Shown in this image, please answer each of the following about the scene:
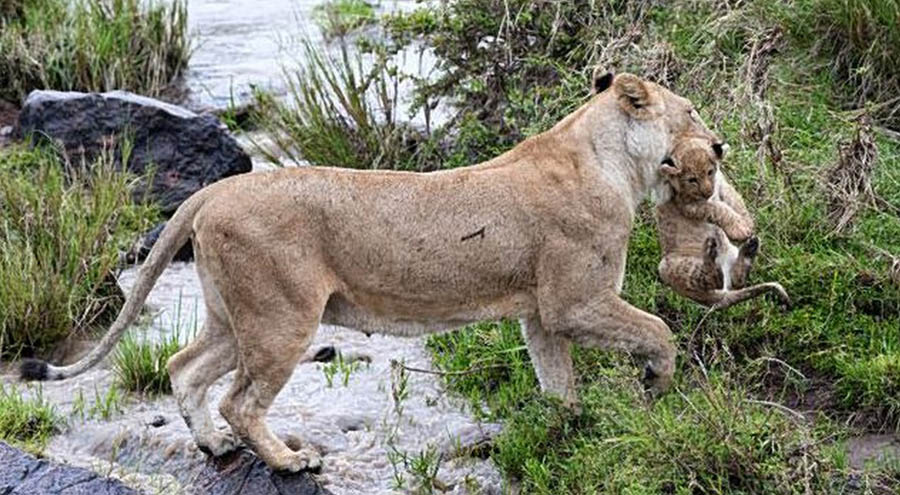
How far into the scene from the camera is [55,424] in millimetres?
6984

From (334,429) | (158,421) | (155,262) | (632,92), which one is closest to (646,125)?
(632,92)

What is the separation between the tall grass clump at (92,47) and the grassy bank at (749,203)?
2.35 metres

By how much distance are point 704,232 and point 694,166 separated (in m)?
0.32

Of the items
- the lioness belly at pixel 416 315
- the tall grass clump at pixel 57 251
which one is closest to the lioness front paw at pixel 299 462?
the lioness belly at pixel 416 315

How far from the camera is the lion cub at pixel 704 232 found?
251 inches

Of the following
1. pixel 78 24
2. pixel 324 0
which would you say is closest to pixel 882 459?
pixel 78 24

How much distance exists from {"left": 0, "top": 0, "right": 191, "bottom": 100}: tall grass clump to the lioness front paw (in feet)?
19.2

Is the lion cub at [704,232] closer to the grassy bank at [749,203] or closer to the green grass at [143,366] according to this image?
the grassy bank at [749,203]

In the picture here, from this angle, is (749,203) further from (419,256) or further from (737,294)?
(419,256)

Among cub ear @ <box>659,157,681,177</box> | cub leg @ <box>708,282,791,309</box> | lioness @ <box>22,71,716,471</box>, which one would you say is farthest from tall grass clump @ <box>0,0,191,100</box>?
cub leg @ <box>708,282,791,309</box>

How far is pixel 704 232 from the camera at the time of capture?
6.55m

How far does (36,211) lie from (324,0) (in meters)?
6.19

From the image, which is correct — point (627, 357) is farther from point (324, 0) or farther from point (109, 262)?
point (324, 0)

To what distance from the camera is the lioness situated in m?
6.00
